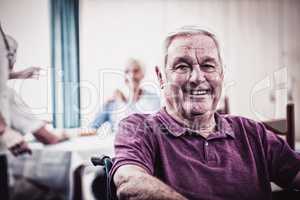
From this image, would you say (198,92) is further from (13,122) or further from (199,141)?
(13,122)

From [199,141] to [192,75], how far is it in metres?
0.26

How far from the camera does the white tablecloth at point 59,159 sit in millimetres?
1327

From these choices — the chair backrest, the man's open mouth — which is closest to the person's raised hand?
the man's open mouth

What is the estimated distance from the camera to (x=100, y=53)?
1.35 m

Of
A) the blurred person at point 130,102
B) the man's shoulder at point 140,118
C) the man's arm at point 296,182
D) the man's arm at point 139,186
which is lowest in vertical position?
the man's arm at point 296,182

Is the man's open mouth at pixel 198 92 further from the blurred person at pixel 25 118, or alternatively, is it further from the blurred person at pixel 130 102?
the blurred person at pixel 25 118

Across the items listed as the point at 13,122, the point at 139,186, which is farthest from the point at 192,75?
the point at 13,122

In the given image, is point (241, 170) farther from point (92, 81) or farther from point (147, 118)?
point (92, 81)

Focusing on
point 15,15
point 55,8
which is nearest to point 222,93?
point 55,8

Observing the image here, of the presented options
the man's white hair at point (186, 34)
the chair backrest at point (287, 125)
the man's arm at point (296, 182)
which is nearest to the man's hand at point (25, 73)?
the man's white hair at point (186, 34)

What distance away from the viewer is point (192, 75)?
4.31 feet

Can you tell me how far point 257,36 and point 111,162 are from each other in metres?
0.84

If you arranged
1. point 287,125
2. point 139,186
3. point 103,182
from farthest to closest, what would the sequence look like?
point 287,125 → point 103,182 → point 139,186

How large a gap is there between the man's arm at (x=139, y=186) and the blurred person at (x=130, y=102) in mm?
233
